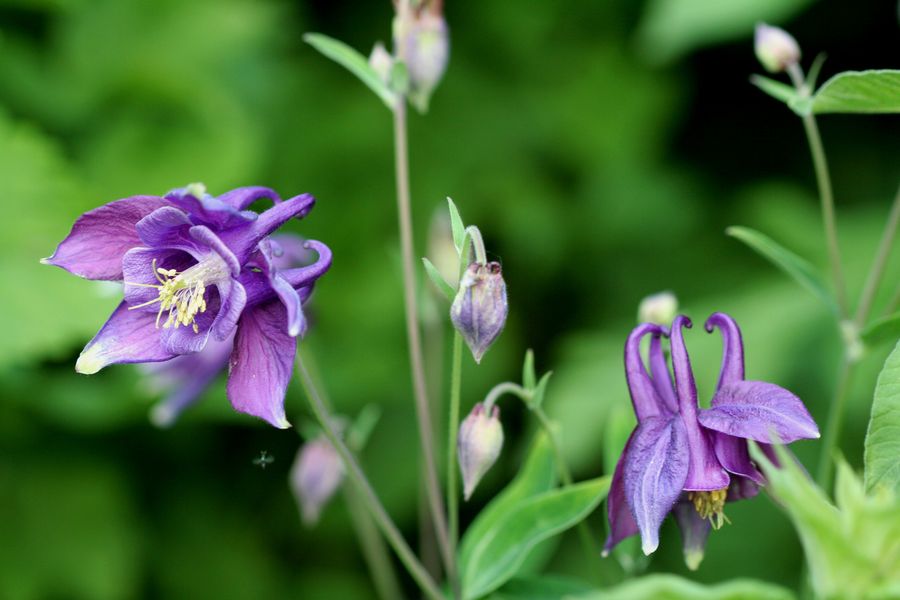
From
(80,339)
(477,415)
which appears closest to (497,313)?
(477,415)

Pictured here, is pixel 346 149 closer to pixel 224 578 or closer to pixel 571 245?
pixel 571 245

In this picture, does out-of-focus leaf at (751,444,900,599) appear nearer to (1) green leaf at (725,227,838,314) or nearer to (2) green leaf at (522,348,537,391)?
(2) green leaf at (522,348,537,391)

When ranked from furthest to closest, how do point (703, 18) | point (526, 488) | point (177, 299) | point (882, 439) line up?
1. point (703, 18)
2. point (526, 488)
3. point (177, 299)
4. point (882, 439)

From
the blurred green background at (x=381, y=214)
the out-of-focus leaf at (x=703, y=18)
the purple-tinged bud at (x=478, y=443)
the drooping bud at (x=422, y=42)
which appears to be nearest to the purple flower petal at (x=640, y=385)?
the purple-tinged bud at (x=478, y=443)

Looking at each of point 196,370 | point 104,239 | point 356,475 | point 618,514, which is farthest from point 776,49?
point 196,370

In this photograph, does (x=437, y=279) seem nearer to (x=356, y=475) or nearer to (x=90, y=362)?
(x=356, y=475)

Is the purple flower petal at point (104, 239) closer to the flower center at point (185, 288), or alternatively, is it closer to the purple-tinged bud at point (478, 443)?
the flower center at point (185, 288)
